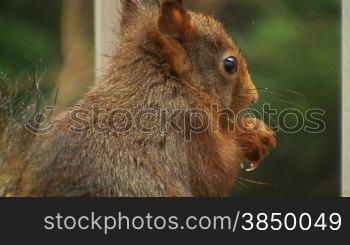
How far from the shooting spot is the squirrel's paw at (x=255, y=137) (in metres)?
2.01

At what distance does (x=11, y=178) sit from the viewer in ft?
6.17

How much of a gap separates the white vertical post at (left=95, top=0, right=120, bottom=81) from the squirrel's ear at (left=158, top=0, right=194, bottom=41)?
0.15 metres

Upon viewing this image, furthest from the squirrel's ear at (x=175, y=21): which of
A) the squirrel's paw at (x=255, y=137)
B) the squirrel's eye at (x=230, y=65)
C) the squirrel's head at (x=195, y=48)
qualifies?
the squirrel's paw at (x=255, y=137)

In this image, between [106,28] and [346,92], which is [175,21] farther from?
[346,92]

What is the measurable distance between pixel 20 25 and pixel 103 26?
0.26 metres

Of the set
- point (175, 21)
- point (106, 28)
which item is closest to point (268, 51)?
point (175, 21)

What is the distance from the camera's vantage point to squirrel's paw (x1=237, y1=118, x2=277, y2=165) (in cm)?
201

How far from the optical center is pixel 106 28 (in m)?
2.00

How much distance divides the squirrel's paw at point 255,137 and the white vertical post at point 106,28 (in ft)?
1.26

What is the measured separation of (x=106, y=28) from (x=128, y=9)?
0.24 feet

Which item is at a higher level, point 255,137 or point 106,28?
point 106,28

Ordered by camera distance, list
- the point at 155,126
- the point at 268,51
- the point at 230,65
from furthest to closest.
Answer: the point at 268,51 < the point at 230,65 < the point at 155,126

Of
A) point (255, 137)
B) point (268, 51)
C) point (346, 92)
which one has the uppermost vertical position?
point (268, 51)

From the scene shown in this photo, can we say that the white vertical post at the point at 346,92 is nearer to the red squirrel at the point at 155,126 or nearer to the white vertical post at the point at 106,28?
the red squirrel at the point at 155,126
